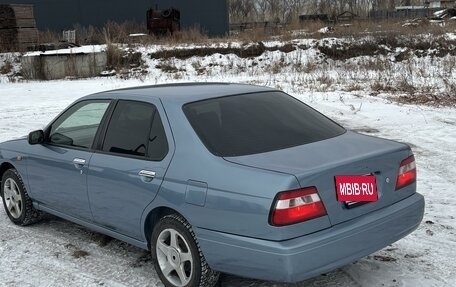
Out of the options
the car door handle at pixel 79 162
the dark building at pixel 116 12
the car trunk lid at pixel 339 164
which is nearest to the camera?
the car trunk lid at pixel 339 164

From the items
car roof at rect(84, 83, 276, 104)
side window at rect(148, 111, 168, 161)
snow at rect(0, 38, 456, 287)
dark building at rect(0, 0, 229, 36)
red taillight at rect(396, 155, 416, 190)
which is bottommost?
snow at rect(0, 38, 456, 287)

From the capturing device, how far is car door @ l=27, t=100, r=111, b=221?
4.42 m

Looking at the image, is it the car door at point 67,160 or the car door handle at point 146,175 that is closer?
the car door handle at point 146,175

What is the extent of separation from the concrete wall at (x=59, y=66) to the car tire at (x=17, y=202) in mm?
14939

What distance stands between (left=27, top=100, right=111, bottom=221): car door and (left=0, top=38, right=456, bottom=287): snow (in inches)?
15.9

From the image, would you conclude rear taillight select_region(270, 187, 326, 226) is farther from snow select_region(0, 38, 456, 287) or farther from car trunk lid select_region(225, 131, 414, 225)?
snow select_region(0, 38, 456, 287)

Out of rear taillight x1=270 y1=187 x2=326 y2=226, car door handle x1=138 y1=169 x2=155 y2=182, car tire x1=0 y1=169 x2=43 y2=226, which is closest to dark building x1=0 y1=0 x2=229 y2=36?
car tire x1=0 y1=169 x2=43 y2=226

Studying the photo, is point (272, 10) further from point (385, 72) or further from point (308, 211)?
point (308, 211)

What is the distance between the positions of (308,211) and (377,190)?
2.06 feet

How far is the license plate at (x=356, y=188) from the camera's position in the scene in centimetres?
323

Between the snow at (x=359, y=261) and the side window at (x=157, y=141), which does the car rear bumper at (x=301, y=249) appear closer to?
the snow at (x=359, y=261)

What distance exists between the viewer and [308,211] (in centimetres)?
311

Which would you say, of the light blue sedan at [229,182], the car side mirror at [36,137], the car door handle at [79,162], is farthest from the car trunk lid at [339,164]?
the car side mirror at [36,137]

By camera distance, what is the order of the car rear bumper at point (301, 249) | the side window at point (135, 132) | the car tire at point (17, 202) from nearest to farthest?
the car rear bumper at point (301, 249), the side window at point (135, 132), the car tire at point (17, 202)
